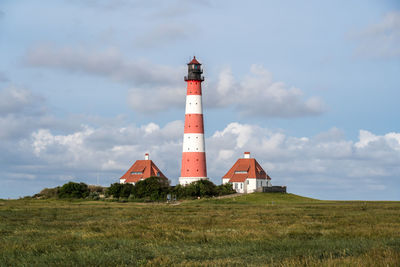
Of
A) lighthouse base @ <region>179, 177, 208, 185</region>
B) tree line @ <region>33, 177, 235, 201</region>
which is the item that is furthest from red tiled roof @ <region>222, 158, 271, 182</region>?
lighthouse base @ <region>179, 177, 208, 185</region>

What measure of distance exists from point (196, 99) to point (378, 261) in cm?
6546

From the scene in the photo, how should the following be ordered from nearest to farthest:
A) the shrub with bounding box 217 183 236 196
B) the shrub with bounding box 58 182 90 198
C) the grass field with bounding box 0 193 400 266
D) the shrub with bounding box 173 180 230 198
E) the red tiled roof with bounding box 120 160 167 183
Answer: the grass field with bounding box 0 193 400 266
the shrub with bounding box 173 180 230 198
the shrub with bounding box 217 183 236 196
the shrub with bounding box 58 182 90 198
the red tiled roof with bounding box 120 160 167 183

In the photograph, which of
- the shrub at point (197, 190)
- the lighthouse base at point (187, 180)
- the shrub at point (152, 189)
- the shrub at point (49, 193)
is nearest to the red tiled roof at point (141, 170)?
the shrub at point (152, 189)

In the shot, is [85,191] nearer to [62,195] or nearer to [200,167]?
[62,195]

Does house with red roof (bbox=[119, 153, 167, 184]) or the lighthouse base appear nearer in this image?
the lighthouse base

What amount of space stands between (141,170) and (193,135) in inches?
796

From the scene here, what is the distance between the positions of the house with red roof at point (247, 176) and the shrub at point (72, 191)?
23434mm

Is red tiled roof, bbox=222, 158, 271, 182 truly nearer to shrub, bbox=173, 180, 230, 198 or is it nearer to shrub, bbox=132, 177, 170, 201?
shrub, bbox=173, 180, 230, 198

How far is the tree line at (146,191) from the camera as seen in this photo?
7731 cm

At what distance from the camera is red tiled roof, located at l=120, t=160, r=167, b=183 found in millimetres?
92625

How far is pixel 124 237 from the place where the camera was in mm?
21109

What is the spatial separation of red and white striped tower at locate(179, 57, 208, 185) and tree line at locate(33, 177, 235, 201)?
1.75 m

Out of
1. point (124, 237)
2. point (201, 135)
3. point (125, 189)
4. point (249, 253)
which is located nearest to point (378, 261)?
point (249, 253)

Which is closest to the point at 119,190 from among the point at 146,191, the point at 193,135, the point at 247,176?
the point at 146,191
